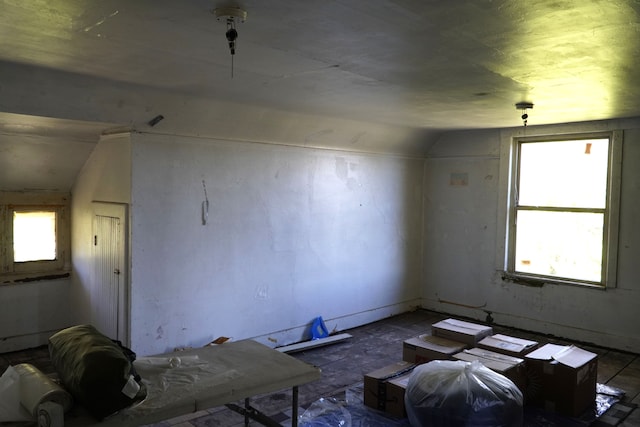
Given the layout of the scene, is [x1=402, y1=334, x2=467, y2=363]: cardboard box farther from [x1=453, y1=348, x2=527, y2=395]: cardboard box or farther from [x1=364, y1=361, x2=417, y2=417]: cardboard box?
[x1=364, y1=361, x2=417, y2=417]: cardboard box

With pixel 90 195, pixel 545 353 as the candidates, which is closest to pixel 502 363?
pixel 545 353

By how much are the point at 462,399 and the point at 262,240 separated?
8.31 feet

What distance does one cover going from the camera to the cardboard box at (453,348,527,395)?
356 cm

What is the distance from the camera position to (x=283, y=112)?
4.59m

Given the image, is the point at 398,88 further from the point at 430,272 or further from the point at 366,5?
the point at 430,272

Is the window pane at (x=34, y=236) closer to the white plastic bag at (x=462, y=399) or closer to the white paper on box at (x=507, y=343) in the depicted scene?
the white plastic bag at (x=462, y=399)

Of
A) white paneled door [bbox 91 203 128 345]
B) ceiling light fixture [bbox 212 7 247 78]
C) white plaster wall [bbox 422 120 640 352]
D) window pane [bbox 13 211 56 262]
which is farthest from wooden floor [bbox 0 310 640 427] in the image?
ceiling light fixture [bbox 212 7 247 78]

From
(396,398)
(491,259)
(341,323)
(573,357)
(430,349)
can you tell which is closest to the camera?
(396,398)

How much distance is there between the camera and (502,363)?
12.0 feet

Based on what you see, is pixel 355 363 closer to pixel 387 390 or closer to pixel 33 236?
pixel 387 390

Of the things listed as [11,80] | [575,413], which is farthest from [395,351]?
[11,80]

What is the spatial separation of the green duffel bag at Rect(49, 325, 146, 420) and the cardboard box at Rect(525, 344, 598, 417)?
2.86 metres

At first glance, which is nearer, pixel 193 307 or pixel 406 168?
pixel 193 307

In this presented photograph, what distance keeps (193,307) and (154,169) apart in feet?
4.08
